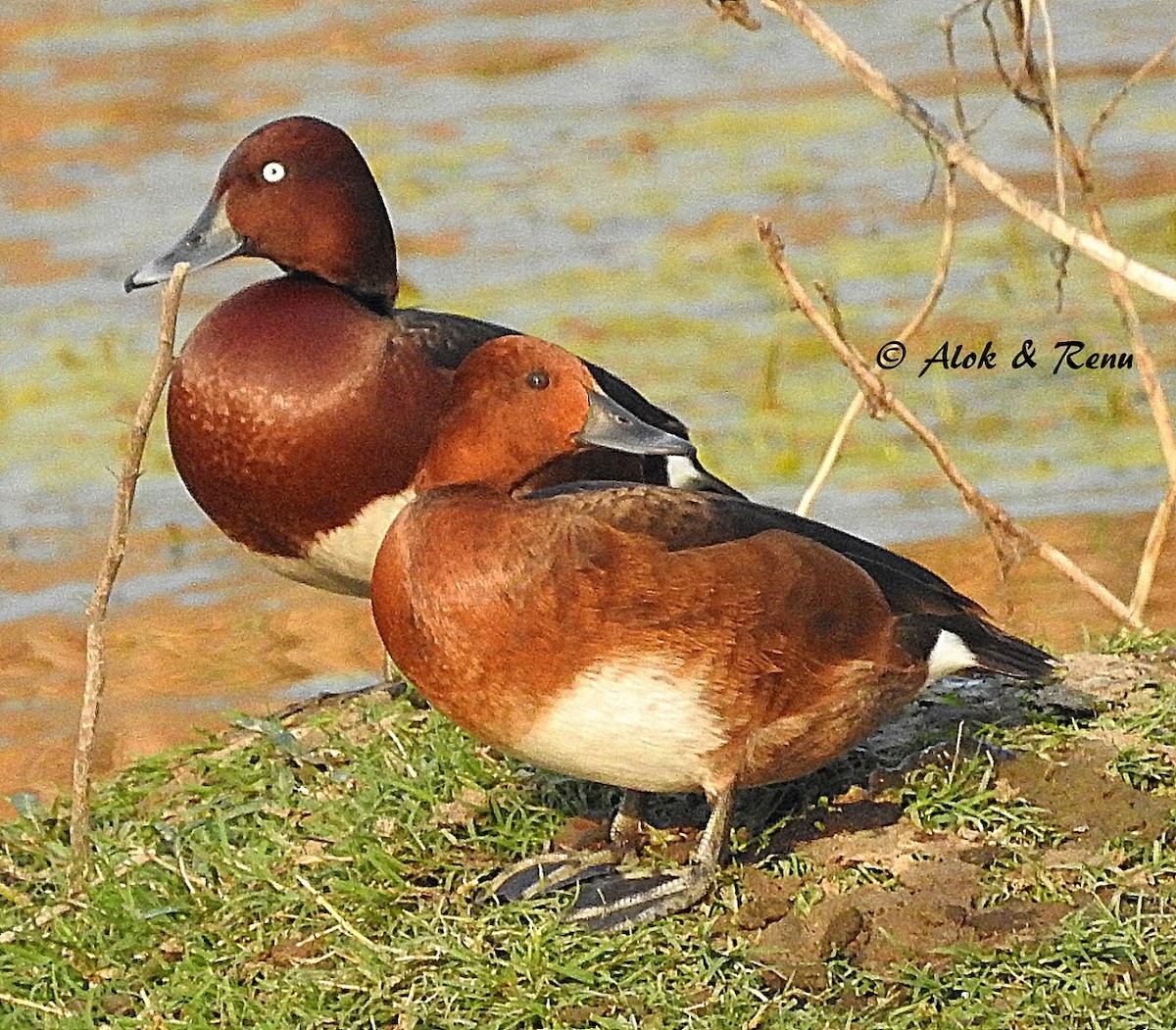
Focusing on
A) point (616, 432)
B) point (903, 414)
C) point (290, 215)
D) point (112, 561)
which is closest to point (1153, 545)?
point (903, 414)

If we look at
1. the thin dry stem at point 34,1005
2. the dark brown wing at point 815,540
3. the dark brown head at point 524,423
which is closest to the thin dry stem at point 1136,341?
the dark brown wing at point 815,540

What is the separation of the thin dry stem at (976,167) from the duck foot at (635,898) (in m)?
1.28

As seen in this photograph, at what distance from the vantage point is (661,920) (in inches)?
142

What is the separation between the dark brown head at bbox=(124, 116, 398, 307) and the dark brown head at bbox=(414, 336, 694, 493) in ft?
3.97

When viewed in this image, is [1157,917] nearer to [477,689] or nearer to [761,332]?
[477,689]

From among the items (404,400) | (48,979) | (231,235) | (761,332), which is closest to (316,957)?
(48,979)

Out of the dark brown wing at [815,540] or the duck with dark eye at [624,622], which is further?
the dark brown wing at [815,540]

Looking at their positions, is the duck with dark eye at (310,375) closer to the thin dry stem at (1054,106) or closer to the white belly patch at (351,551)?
the white belly patch at (351,551)

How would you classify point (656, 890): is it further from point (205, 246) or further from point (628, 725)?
point (205, 246)

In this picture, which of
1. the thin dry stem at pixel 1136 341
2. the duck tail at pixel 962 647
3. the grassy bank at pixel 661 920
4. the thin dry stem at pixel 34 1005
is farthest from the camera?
the thin dry stem at pixel 1136 341

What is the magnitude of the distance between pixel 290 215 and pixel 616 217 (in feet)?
18.6

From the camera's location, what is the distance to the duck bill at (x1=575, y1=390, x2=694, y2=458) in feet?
12.4

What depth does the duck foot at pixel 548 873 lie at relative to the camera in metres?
3.73

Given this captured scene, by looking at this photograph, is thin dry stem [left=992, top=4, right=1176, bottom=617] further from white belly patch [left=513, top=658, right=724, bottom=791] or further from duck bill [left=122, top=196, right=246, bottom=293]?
white belly patch [left=513, top=658, right=724, bottom=791]
